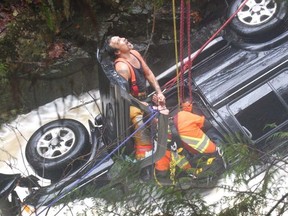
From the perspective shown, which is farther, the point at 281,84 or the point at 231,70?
the point at 231,70

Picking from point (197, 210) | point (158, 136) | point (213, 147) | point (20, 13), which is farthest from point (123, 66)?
point (20, 13)

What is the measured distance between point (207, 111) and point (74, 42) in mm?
1916

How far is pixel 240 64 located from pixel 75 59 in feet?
6.00

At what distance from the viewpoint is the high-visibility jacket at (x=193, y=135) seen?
513 cm

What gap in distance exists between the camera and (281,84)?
17.4 feet

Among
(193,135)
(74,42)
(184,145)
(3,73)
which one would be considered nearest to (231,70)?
(193,135)

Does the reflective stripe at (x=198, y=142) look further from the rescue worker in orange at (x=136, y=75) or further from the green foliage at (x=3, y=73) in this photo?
the green foliage at (x=3, y=73)

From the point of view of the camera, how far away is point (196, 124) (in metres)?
5.21

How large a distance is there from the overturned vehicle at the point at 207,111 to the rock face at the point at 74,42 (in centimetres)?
45

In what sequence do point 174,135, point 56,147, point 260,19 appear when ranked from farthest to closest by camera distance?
point 260,19 < point 56,147 < point 174,135

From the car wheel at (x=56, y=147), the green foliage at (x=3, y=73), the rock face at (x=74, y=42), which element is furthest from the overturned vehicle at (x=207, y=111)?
the green foliage at (x=3, y=73)

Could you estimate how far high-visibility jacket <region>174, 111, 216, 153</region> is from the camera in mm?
5129

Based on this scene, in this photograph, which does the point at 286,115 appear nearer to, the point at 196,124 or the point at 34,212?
the point at 196,124

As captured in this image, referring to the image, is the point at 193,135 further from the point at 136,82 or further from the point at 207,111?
the point at 136,82
